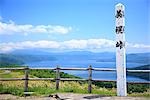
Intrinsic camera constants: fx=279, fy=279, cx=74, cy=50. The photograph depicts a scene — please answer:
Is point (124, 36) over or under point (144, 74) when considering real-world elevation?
over

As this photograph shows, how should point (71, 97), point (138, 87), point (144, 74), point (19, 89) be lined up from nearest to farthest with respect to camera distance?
point (71, 97), point (144, 74), point (19, 89), point (138, 87)

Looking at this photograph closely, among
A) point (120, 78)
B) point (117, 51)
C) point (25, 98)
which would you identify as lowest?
point (25, 98)

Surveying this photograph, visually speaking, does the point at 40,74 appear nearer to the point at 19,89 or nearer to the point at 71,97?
the point at 19,89

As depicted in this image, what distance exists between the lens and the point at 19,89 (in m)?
9.39

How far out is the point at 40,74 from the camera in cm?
1577

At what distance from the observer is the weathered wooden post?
26.3 feet

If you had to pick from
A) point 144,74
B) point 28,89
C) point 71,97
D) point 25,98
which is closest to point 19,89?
point 28,89

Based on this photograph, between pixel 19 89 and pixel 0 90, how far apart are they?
2.13 ft

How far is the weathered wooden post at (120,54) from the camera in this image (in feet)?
26.3

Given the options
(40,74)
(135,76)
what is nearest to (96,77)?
(135,76)

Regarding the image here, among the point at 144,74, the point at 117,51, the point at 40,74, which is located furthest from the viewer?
the point at 40,74

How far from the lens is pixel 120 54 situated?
8031 millimetres

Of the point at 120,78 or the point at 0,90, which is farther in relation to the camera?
the point at 0,90

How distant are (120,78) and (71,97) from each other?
1548 mm
